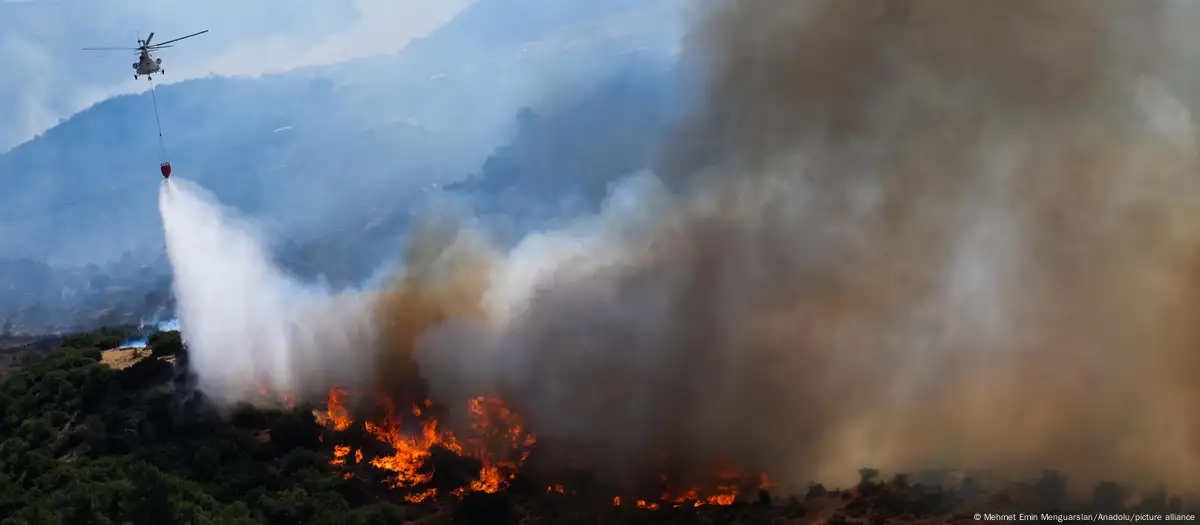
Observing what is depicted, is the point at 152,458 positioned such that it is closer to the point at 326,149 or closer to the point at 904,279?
the point at 904,279

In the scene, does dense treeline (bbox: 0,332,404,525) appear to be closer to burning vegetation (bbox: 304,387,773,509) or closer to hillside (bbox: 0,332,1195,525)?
hillside (bbox: 0,332,1195,525)

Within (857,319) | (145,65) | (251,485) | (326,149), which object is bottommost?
(251,485)

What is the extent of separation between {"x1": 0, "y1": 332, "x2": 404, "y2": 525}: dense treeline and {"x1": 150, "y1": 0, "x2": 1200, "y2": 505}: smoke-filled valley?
8.15m

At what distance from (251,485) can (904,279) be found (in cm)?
2994

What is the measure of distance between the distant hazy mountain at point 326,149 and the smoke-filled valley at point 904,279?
59.2 m

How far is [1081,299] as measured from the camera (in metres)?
37.3

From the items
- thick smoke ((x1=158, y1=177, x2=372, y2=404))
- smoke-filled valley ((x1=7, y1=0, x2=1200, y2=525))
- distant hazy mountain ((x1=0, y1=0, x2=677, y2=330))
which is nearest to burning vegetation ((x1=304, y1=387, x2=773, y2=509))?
smoke-filled valley ((x1=7, y1=0, x2=1200, y2=525))

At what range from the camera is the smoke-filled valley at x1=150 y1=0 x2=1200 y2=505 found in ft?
119

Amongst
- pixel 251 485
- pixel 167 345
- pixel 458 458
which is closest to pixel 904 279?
pixel 458 458

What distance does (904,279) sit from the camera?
39.4m

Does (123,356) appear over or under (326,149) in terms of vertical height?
under

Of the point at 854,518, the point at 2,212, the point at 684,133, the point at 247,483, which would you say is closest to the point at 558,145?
the point at 684,133

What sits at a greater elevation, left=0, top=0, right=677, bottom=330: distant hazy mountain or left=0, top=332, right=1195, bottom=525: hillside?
left=0, top=0, right=677, bottom=330: distant hazy mountain

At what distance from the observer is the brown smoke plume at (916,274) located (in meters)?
36.3
